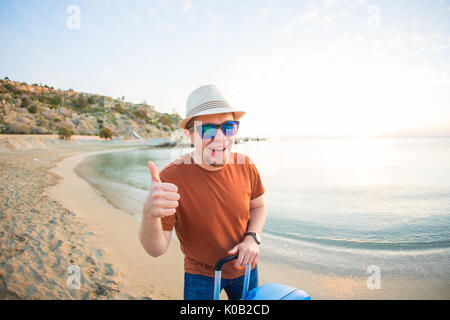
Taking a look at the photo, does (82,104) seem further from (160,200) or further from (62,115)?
(160,200)

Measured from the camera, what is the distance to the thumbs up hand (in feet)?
3.89

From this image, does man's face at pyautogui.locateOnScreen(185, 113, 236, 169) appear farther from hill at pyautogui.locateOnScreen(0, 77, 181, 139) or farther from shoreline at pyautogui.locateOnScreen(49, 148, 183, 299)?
hill at pyautogui.locateOnScreen(0, 77, 181, 139)

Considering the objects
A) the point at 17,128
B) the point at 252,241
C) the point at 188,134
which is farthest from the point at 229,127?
the point at 17,128

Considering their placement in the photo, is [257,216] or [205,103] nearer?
[205,103]

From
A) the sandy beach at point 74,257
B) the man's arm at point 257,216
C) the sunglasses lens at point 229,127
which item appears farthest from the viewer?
the sandy beach at point 74,257

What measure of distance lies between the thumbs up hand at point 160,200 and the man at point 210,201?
0.36m

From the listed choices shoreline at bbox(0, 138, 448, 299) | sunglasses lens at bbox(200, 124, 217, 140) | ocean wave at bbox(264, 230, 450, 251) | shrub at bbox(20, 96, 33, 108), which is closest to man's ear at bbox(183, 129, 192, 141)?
sunglasses lens at bbox(200, 124, 217, 140)

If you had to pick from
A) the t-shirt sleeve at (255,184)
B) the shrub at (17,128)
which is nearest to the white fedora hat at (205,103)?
the t-shirt sleeve at (255,184)

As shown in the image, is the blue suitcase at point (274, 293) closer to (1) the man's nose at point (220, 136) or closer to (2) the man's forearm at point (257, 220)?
(2) the man's forearm at point (257, 220)

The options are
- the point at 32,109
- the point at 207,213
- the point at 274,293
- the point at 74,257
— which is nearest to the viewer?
the point at 274,293

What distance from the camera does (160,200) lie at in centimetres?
119

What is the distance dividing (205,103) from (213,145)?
0.35 metres

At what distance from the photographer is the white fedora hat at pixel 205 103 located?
1667 mm

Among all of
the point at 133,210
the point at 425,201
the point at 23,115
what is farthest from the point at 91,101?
the point at 425,201
